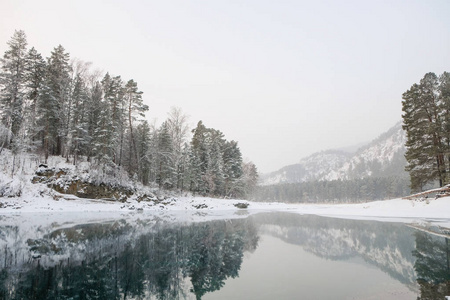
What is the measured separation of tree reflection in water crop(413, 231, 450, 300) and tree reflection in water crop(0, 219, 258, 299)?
5201mm

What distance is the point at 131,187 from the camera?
127ft

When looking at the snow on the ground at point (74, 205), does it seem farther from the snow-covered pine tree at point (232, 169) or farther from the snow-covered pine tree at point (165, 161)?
the snow-covered pine tree at point (232, 169)

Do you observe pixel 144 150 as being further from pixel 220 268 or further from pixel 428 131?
pixel 428 131

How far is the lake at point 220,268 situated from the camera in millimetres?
6207

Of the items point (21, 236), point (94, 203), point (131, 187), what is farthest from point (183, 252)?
point (131, 187)

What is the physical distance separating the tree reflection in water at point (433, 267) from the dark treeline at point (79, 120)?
3524cm

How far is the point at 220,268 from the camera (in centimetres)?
852

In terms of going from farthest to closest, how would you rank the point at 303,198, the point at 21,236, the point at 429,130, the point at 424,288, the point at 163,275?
the point at 303,198 < the point at 429,130 < the point at 21,236 < the point at 163,275 < the point at 424,288

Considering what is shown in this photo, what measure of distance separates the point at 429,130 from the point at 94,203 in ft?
139

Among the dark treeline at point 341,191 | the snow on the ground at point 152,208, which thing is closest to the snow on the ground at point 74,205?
the snow on the ground at point 152,208

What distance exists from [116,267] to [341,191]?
144090mm

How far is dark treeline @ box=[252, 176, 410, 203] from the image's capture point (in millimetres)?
114075

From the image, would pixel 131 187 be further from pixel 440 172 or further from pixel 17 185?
pixel 440 172

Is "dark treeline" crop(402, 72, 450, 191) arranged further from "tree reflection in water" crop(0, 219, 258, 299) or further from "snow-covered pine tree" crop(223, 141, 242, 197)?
"snow-covered pine tree" crop(223, 141, 242, 197)
